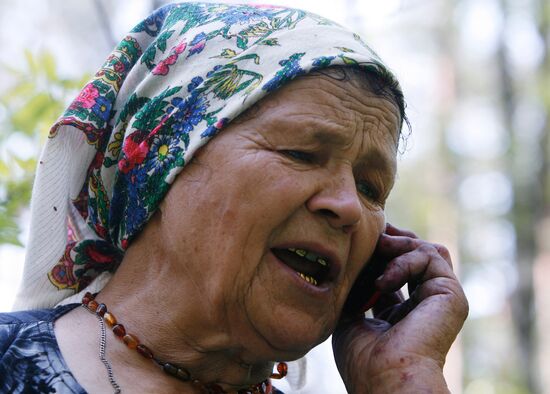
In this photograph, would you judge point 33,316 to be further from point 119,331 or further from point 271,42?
point 271,42

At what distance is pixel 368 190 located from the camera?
2705mm

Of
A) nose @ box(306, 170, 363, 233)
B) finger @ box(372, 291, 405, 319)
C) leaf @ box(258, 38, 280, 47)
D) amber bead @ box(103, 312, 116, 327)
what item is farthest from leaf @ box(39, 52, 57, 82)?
finger @ box(372, 291, 405, 319)

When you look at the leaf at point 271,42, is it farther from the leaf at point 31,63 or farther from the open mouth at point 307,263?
the leaf at point 31,63

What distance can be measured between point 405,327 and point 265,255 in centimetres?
58

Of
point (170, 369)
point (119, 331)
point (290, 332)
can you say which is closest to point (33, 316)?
point (119, 331)

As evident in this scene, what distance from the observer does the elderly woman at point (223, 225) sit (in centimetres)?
237

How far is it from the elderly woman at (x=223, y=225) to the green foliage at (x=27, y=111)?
390 mm

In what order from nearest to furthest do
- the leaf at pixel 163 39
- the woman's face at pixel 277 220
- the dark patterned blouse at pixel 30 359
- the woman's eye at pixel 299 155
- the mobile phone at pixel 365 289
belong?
1. the dark patterned blouse at pixel 30 359
2. the woman's face at pixel 277 220
3. the woman's eye at pixel 299 155
4. the leaf at pixel 163 39
5. the mobile phone at pixel 365 289

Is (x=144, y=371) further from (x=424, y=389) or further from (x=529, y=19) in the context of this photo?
(x=529, y=19)

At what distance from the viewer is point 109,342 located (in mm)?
2484

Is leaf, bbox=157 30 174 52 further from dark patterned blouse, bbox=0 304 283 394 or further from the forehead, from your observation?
dark patterned blouse, bbox=0 304 283 394

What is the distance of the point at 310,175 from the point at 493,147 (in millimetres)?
21002

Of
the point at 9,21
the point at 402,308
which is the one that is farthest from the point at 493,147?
the point at 402,308

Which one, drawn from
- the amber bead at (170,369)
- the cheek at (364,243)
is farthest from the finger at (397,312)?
the amber bead at (170,369)
